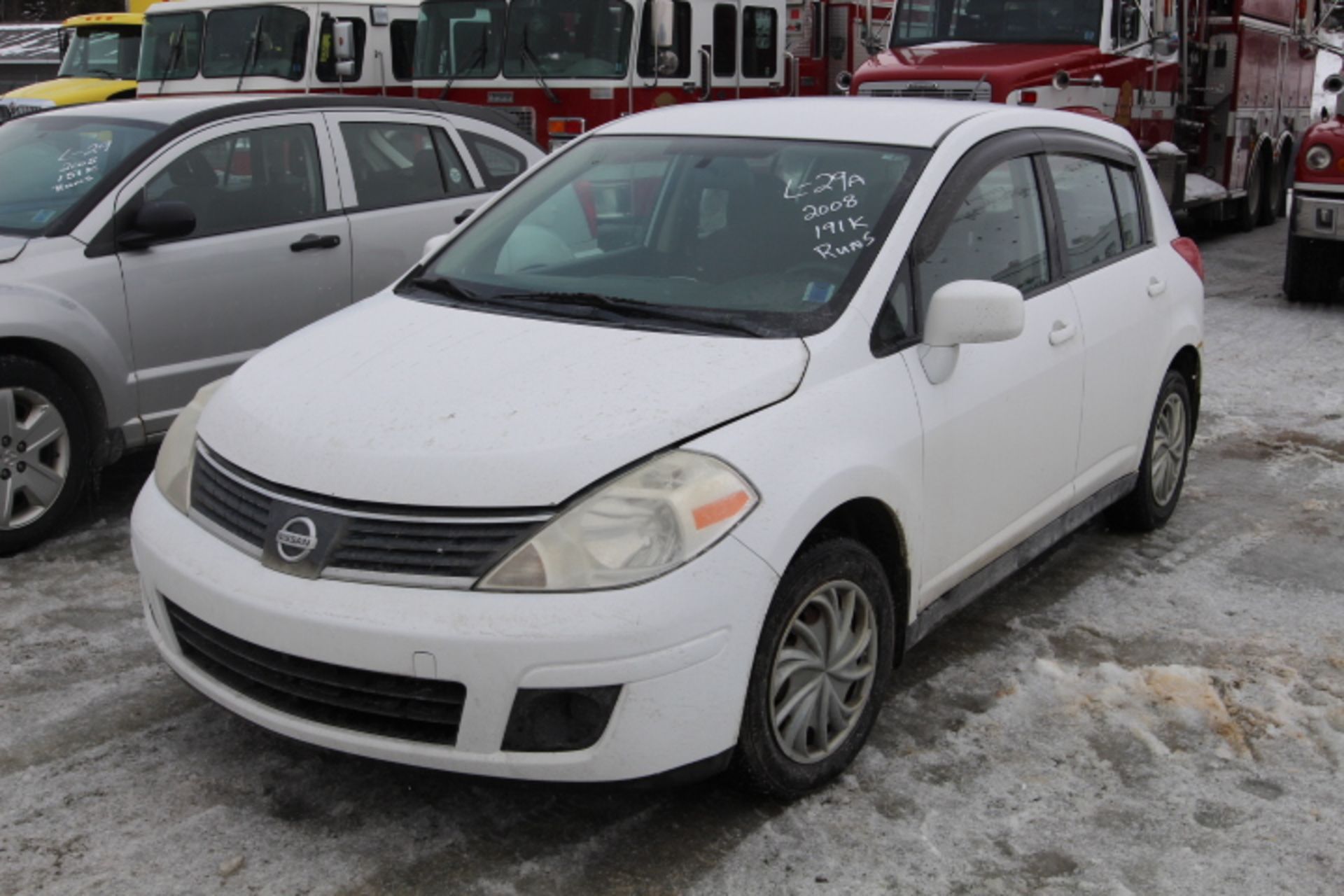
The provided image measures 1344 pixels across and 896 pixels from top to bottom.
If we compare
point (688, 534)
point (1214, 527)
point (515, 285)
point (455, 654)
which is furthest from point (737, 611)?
point (1214, 527)

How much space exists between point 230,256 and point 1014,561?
11.7 feet

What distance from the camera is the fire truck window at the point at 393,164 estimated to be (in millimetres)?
7059

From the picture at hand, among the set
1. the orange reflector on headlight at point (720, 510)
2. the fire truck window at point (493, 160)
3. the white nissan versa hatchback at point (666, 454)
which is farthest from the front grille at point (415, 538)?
the fire truck window at point (493, 160)

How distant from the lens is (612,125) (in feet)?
16.8

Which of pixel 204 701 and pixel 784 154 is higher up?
pixel 784 154

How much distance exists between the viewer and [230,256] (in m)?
6.38

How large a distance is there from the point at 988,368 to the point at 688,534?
55.8 inches

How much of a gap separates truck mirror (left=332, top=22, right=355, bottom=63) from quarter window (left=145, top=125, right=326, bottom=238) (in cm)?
720

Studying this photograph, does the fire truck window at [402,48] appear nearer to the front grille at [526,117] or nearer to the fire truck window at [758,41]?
the front grille at [526,117]

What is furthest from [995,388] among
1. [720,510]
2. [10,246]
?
[10,246]

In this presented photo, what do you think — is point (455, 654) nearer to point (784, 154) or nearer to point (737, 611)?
point (737, 611)

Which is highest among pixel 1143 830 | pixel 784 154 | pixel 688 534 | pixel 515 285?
pixel 784 154

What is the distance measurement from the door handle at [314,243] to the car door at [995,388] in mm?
3280

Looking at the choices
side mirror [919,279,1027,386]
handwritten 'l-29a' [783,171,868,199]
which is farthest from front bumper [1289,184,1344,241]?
side mirror [919,279,1027,386]
